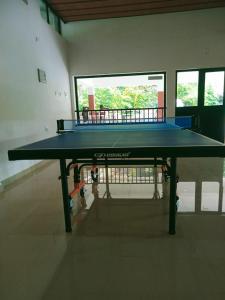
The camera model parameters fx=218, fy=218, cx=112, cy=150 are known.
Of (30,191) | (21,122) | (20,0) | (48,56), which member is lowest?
(30,191)

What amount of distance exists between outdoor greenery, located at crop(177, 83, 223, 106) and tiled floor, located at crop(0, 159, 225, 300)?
4.19 metres

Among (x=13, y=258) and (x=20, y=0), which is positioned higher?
(x=20, y=0)

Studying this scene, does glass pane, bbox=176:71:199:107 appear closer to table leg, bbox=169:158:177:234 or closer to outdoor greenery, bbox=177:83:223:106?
outdoor greenery, bbox=177:83:223:106

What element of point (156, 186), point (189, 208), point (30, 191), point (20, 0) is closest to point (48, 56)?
point (20, 0)

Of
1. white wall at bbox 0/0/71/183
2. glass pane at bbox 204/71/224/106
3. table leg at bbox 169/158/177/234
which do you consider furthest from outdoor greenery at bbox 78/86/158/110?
table leg at bbox 169/158/177/234

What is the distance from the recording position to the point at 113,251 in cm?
161

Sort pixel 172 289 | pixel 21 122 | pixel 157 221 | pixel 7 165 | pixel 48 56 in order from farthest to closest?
pixel 48 56 < pixel 21 122 < pixel 7 165 < pixel 157 221 < pixel 172 289

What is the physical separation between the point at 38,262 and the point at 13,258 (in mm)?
209

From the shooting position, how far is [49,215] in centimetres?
225

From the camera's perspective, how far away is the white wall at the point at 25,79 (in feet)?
10.9

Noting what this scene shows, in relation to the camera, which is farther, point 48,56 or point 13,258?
point 48,56

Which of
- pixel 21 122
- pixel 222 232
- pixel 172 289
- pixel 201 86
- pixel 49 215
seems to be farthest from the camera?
pixel 201 86

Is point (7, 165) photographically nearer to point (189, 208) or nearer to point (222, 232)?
point (189, 208)

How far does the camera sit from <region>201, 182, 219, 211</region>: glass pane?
2.29m
